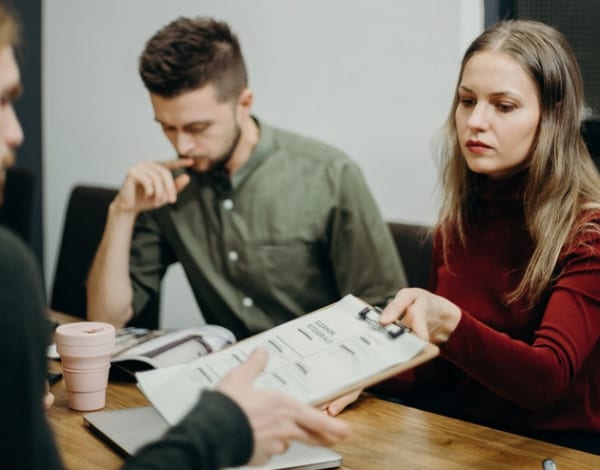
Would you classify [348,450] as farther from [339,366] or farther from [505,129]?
[505,129]

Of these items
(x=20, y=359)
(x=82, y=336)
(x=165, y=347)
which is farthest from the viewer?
(x=165, y=347)

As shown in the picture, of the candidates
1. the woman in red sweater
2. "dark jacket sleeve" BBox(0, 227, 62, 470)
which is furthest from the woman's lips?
"dark jacket sleeve" BBox(0, 227, 62, 470)

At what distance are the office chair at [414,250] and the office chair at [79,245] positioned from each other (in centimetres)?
81

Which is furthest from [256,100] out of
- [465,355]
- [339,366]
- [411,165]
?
[339,366]

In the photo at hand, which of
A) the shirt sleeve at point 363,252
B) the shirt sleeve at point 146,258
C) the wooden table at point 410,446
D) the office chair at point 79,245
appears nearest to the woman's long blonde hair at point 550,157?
the wooden table at point 410,446

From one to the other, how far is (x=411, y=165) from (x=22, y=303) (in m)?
1.84

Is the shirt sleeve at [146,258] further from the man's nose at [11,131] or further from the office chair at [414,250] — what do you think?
the man's nose at [11,131]

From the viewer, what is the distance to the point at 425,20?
2391mm

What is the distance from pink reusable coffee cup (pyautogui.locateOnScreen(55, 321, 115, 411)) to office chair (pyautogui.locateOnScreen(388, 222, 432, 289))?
33.7 inches

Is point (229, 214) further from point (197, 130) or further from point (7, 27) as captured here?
point (7, 27)

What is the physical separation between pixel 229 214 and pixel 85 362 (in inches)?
30.6

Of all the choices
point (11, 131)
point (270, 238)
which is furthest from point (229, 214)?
point (11, 131)

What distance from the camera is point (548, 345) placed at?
1.35 metres

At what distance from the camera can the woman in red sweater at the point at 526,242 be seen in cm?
137
